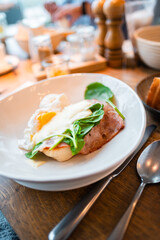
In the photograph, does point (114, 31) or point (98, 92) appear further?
point (114, 31)

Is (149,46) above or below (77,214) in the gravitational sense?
above

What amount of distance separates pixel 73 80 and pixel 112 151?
18.6 inches

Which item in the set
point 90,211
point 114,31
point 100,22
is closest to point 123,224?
point 90,211

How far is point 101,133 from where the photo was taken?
61cm

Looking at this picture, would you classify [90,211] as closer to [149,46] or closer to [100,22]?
[149,46]

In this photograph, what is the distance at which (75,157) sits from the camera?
577 mm

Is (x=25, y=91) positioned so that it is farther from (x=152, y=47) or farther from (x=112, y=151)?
(x=152, y=47)

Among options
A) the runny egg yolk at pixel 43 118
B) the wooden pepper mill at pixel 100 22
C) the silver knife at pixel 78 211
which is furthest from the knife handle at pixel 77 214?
the wooden pepper mill at pixel 100 22

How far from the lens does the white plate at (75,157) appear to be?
0.45m

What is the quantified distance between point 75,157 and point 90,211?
0.16 metres

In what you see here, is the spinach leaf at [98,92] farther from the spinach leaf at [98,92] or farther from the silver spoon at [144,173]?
the silver spoon at [144,173]

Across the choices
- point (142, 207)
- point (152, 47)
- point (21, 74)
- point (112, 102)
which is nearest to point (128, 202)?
point (142, 207)

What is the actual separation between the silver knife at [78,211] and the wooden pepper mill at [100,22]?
43.2 inches

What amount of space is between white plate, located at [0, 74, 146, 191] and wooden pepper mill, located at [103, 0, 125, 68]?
0.52m
